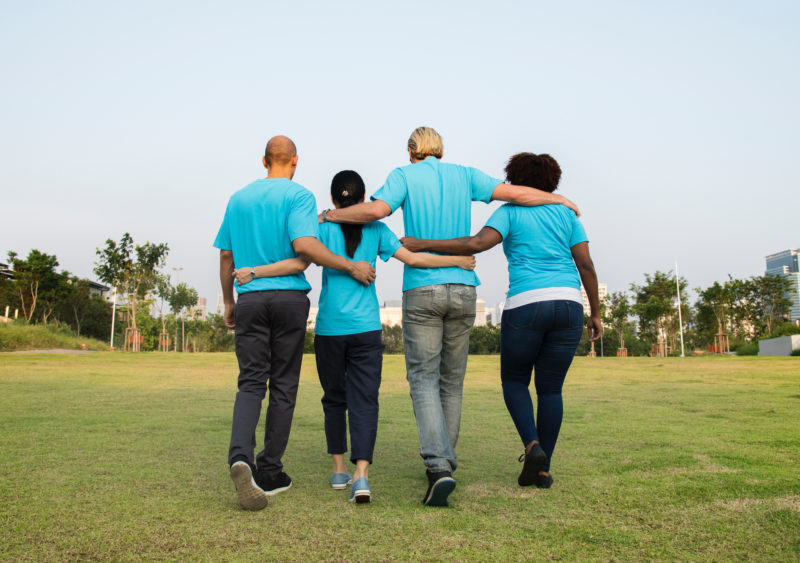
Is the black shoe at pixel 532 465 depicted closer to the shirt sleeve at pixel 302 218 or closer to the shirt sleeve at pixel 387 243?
the shirt sleeve at pixel 387 243

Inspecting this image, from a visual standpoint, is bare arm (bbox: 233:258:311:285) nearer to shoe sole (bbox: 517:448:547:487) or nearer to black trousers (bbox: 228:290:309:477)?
black trousers (bbox: 228:290:309:477)

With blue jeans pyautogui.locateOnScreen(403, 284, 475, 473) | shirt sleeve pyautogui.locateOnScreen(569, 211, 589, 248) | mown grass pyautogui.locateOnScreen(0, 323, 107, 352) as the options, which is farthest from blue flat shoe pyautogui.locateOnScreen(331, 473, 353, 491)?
mown grass pyautogui.locateOnScreen(0, 323, 107, 352)

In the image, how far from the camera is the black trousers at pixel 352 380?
3508 mm

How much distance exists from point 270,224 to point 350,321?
77 cm

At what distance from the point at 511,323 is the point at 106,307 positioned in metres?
71.1

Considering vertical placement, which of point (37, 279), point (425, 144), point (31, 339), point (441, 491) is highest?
point (37, 279)

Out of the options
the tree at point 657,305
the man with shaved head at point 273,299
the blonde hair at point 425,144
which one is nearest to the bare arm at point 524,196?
the blonde hair at point 425,144

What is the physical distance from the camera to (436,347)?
3637 mm

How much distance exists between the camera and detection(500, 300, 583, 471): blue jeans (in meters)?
3.67

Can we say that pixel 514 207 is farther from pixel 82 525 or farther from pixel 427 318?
pixel 82 525

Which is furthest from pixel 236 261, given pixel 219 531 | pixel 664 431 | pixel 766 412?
pixel 766 412

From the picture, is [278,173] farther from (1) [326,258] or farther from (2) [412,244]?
(2) [412,244]

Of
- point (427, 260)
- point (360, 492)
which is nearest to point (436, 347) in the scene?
point (427, 260)

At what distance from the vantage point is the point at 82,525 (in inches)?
104
